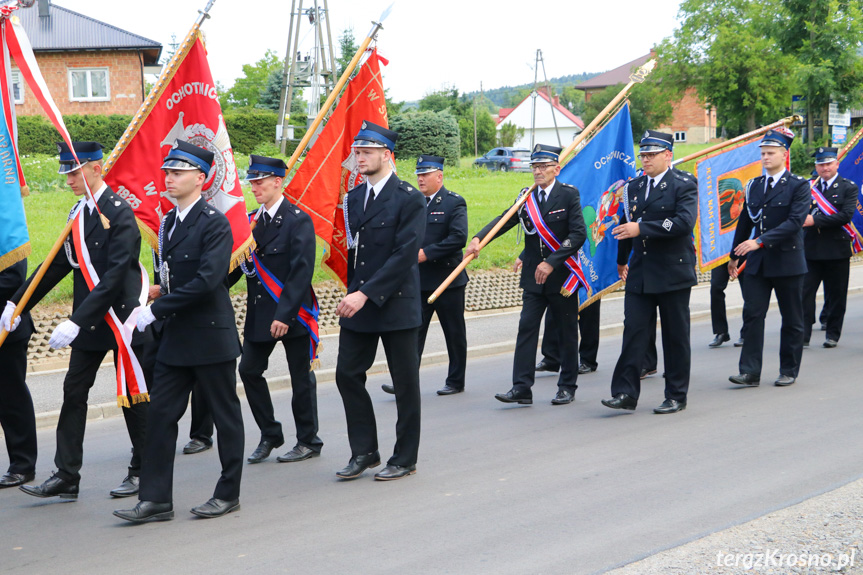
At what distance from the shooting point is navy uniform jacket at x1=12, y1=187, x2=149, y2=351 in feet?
18.9

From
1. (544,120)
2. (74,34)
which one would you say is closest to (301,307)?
(74,34)

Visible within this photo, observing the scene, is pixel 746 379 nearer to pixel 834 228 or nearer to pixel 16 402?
pixel 834 228

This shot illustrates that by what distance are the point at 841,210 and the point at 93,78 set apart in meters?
38.4

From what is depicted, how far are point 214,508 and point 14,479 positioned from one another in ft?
5.57

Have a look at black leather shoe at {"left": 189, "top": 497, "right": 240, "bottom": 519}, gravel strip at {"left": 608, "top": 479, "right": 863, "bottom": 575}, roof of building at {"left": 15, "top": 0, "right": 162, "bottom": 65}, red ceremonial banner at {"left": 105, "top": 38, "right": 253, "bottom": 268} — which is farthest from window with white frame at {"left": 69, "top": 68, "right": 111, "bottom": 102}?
gravel strip at {"left": 608, "top": 479, "right": 863, "bottom": 575}

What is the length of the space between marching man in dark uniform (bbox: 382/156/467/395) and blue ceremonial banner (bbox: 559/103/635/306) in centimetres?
115

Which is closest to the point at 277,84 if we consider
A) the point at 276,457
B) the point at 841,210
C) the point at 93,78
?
the point at 93,78

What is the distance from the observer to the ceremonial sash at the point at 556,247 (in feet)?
27.8

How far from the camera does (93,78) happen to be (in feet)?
142

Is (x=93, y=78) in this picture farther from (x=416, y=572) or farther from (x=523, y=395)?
(x=416, y=572)

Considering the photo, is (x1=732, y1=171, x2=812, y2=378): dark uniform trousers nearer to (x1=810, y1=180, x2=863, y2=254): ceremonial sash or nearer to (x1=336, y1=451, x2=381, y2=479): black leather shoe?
(x1=810, y1=180, x2=863, y2=254): ceremonial sash

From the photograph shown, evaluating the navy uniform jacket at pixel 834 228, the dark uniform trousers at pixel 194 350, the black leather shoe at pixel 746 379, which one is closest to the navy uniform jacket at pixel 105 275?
the dark uniform trousers at pixel 194 350

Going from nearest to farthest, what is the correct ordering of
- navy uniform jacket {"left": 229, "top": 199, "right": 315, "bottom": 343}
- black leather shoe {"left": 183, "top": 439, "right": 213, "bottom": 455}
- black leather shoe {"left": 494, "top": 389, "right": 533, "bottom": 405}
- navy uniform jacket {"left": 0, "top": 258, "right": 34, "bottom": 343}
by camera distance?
1. navy uniform jacket {"left": 0, "top": 258, "right": 34, "bottom": 343}
2. navy uniform jacket {"left": 229, "top": 199, "right": 315, "bottom": 343}
3. black leather shoe {"left": 183, "top": 439, "right": 213, "bottom": 455}
4. black leather shoe {"left": 494, "top": 389, "right": 533, "bottom": 405}

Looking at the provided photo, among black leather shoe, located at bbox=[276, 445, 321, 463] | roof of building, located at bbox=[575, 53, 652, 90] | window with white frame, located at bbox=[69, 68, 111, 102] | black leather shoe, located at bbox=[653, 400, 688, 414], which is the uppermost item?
roof of building, located at bbox=[575, 53, 652, 90]
